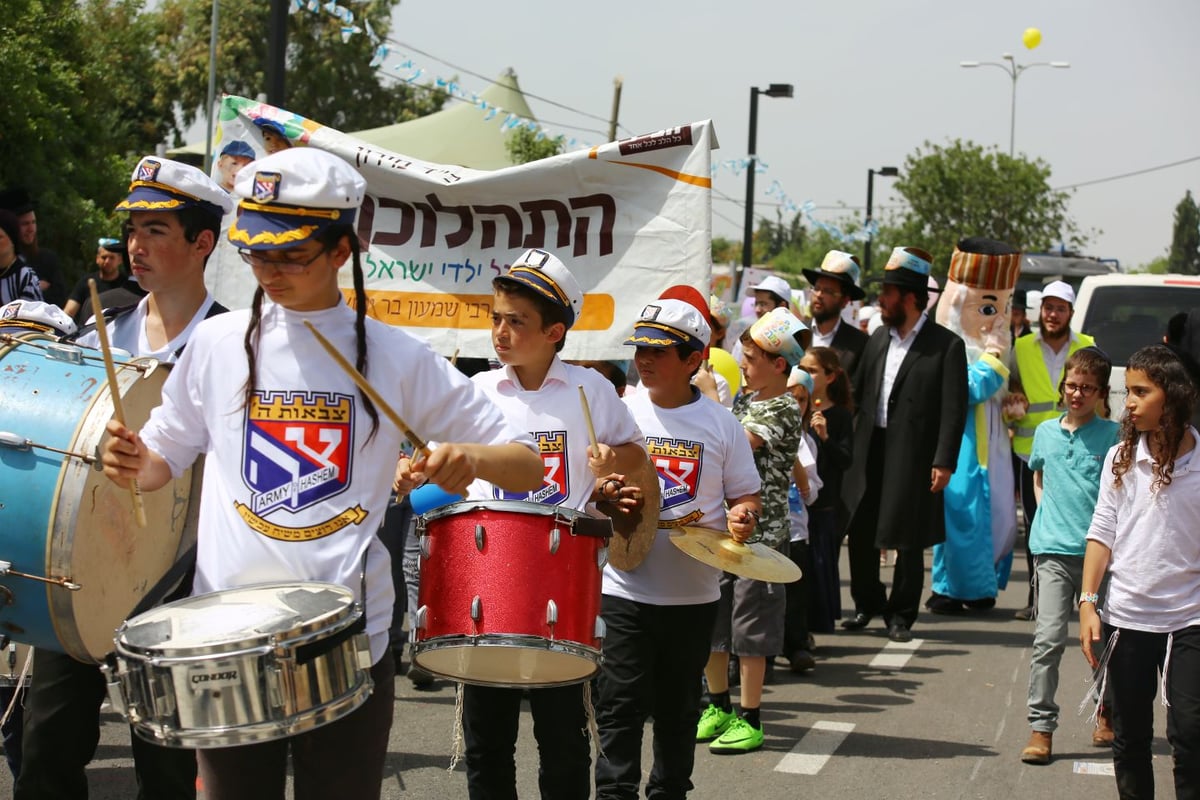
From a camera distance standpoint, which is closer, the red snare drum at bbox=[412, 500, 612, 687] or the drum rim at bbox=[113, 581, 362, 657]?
the drum rim at bbox=[113, 581, 362, 657]

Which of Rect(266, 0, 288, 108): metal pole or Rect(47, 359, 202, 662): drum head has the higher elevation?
Rect(266, 0, 288, 108): metal pole

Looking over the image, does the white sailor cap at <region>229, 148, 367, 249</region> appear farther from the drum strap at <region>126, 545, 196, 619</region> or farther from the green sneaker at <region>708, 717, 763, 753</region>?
the green sneaker at <region>708, 717, 763, 753</region>

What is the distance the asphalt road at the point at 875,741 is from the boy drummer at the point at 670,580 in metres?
0.78

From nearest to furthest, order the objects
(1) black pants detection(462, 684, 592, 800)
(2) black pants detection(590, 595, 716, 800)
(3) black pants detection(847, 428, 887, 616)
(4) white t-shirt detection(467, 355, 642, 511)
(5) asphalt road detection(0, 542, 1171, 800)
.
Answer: (1) black pants detection(462, 684, 592, 800), (4) white t-shirt detection(467, 355, 642, 511), (2) black pants detection(590, 595, 716, 800), (5) asphalt road detection(0, 542, 1171, 800), (3) black pants detection(847, 428, 887, 616)

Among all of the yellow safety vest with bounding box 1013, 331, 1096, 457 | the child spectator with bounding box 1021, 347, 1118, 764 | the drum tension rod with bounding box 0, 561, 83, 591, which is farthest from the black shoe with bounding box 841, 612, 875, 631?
the drum tension rod with bounding box 0, 561, 83, 591

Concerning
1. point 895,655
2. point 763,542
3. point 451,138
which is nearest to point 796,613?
point 895,655

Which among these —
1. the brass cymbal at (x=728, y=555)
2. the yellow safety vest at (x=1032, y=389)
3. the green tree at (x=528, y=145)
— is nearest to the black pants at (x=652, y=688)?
the brass cymbal at (x=728, y=555)

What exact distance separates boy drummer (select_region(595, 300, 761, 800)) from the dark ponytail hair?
2.10 meters

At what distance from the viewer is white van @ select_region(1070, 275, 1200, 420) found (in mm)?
13844

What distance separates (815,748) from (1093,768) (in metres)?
1.19

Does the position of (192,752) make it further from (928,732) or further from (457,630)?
(928,732)

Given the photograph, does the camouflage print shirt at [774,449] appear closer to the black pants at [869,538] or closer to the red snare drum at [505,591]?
the black pants at [869,538]

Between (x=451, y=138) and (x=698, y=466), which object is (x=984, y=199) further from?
(x=698, y=466)

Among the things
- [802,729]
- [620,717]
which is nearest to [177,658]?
[620,717]
